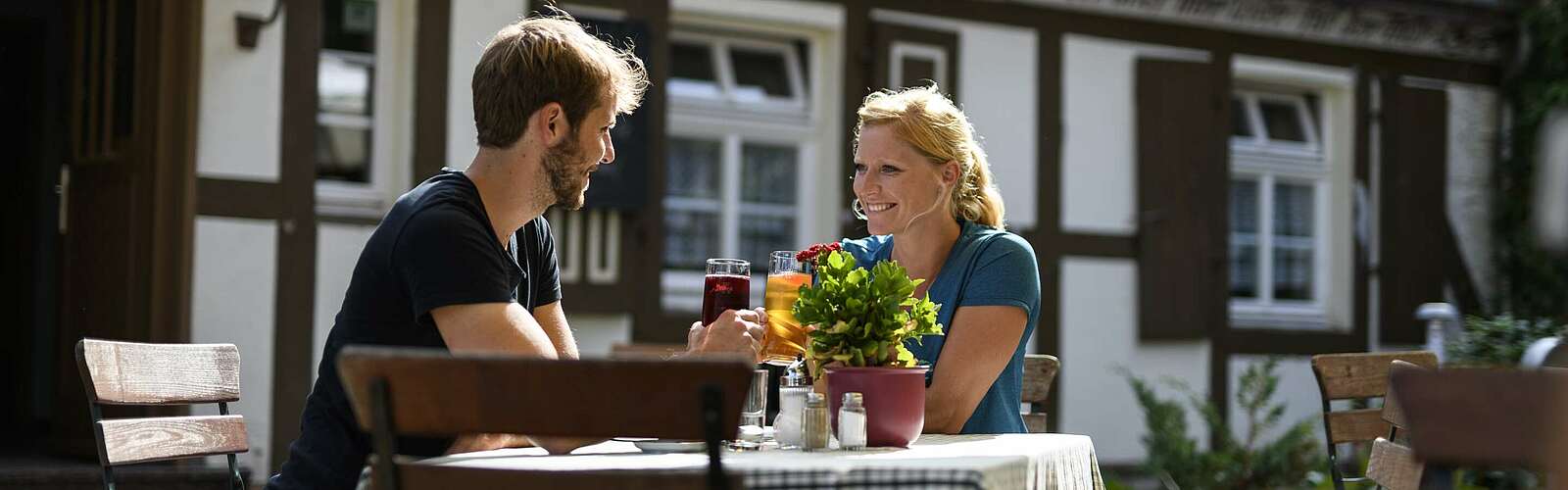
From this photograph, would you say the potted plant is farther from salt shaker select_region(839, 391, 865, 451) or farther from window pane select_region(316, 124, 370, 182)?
window pane select_region(316, 124, 370, 182)

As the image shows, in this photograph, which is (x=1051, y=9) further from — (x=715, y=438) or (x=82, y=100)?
(x=715, y=438)

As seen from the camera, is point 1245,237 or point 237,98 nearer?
point 237,98

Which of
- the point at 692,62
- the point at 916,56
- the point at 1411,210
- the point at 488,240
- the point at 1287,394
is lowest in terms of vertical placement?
the point at 1287,394

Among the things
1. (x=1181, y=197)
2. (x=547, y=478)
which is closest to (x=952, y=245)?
(x=547, y=478)

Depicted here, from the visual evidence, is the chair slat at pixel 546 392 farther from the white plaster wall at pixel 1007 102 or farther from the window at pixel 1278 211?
the window at pixel 1278 211

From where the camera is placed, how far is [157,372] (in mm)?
2838

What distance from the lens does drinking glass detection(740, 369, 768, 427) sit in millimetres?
2592

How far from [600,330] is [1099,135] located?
9.85 feet

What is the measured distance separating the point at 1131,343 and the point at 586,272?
10.5ft

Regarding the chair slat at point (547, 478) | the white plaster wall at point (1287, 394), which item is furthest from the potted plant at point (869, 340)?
the white plaster wall at point (1287, 394)

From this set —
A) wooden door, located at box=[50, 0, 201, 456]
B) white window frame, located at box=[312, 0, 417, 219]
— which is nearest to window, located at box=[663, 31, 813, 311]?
white window frame, located at box=[312, 0, 417, 219]

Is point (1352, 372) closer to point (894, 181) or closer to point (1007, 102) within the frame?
point (894, 181)

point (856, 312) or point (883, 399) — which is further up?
point (856, 312)

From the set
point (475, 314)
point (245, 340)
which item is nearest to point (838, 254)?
point (475, 314)
